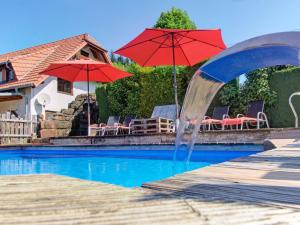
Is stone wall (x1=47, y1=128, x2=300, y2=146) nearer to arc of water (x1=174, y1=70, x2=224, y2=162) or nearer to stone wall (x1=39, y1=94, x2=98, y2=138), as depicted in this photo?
arc of water (x1=174, y1=70, x2=224, y2=162)

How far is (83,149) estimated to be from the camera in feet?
34.0

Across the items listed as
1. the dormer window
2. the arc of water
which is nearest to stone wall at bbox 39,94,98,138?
the dormer window

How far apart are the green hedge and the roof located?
12.1m

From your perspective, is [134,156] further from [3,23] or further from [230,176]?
[3,23]

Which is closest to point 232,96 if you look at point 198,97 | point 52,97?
point 198,97

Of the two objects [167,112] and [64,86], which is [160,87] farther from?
[64,86]

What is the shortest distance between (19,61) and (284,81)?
1633 centimetres

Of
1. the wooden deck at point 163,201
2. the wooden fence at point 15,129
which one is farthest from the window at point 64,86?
the wooden deck at point 163,201

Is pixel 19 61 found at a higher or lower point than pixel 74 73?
higher

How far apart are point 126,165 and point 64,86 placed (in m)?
13.7

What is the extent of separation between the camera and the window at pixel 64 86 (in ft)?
64.7

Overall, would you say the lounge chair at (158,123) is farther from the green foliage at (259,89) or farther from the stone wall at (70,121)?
the stone wall at (70,121)

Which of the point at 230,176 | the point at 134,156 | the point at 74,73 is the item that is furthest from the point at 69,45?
the point at 230,176

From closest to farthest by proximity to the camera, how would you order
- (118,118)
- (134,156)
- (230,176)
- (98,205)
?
(98,205) → (230,176) → (134,156) → (118,118)
